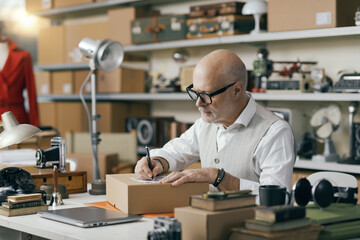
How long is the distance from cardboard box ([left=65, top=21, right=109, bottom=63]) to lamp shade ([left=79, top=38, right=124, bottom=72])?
1.52 meters

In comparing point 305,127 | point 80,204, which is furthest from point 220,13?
point 80,204

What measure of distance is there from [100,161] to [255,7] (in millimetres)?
1503

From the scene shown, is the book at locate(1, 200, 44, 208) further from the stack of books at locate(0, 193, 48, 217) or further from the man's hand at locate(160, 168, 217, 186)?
the man's hand at locate(160, 168, 217, 186)

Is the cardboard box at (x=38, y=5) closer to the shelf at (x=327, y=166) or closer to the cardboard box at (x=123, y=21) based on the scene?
the cardboard box at (x=123, y=21)

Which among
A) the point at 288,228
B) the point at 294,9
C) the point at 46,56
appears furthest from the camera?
the point at 46,56

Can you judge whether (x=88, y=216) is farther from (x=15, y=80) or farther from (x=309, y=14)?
(x=15, y=80)

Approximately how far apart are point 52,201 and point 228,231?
3.00ft

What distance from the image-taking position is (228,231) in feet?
4.65

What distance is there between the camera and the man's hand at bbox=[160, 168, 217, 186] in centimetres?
187

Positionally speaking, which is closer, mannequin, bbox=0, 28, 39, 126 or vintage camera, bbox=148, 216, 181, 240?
vintage camera, bbox=148, 216, 181, 240

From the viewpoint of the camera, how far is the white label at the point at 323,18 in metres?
3.36

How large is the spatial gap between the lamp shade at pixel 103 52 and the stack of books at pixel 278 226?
1.96 m

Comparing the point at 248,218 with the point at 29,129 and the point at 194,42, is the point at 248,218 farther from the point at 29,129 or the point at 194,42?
the point at 194,42

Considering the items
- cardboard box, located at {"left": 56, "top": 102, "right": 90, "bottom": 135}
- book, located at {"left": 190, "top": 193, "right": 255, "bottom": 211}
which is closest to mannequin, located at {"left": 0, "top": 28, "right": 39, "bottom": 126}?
cardboard box, located at {"left": 56, "top": 102, "right": 90, "bottom": 135}
